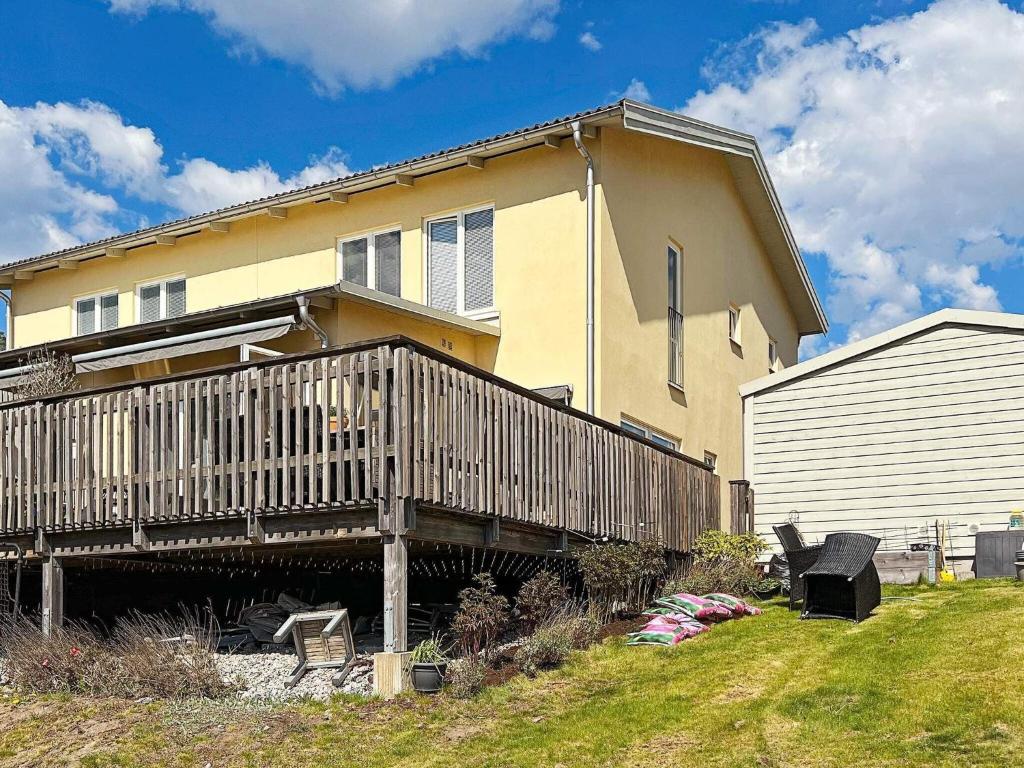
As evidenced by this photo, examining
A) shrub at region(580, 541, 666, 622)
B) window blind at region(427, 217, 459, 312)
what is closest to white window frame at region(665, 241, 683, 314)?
window blind at region(427, 217, 459, 312)

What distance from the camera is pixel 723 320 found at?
22297mm

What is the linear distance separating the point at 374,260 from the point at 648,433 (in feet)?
16.5

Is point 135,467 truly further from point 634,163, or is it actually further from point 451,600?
point 634,163

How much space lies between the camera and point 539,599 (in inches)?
484

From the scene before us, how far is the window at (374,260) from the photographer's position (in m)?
19.0

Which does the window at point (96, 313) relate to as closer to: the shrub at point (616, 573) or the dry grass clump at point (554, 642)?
the shrub at point (616, 573)

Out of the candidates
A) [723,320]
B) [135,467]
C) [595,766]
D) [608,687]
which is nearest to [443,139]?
[723,320]

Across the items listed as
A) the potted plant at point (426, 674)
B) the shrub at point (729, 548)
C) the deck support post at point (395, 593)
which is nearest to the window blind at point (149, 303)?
the shrub at point (729, 548)

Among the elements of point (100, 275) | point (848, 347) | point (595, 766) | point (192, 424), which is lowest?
point (595, 766)

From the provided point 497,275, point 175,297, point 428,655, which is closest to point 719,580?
point 428,655

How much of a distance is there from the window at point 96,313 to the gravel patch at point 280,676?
1106 cm

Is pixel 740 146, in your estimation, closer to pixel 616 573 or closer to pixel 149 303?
pixel 616 573

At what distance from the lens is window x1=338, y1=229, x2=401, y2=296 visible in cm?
1895

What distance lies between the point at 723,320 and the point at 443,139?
6.59m
